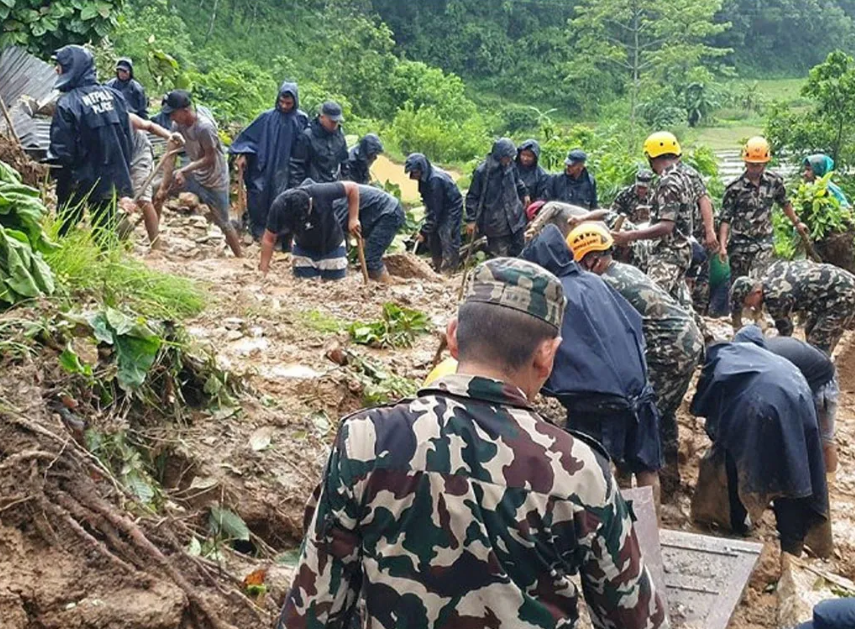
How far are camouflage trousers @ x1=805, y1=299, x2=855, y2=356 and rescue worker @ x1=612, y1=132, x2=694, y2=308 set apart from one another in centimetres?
87

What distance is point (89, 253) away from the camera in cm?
431

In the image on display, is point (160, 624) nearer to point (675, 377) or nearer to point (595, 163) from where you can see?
point (675, 377)

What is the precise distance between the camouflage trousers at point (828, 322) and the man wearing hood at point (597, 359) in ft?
7.48

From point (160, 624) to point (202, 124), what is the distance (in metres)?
6.28

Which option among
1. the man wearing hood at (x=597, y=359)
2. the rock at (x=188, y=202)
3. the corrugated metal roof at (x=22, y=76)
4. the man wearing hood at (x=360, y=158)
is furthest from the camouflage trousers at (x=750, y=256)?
the corrugated metal roof at (x=22, y=76)

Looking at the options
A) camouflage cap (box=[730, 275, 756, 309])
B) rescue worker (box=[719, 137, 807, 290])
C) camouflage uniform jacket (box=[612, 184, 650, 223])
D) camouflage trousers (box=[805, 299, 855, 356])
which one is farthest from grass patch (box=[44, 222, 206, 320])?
rescue worker (box=[719, 137, 807, 290])

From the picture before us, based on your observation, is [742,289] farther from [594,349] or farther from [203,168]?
[203,168]

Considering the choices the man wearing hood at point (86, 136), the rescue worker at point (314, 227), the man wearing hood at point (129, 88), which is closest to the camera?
the man wearing hood at point (86, 136)

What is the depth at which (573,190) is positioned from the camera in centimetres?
1010

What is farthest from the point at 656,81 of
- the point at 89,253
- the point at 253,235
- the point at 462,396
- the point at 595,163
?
the point at 462,396

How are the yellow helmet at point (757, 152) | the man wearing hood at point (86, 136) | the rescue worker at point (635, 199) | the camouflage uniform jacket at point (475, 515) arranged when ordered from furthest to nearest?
the rescue worker at point (635, 199)
the yellow helmet at point (757, 152)
the man wearing hood at point (86, 136)
the camouflage uniform jacket at point (475, 515)

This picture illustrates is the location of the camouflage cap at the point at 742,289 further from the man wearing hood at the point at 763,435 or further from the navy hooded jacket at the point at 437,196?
the navy hooded jacket at the point at 437,196

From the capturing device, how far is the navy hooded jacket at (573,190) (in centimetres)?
1009

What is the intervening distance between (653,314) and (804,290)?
1.85 metres
